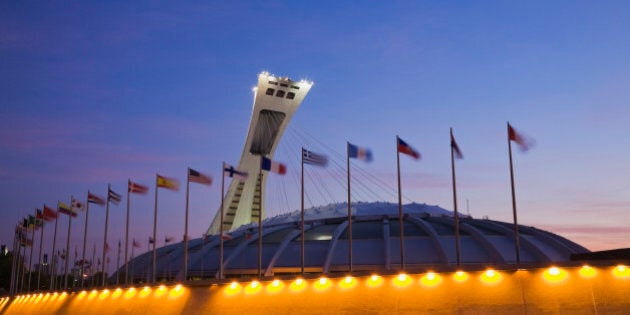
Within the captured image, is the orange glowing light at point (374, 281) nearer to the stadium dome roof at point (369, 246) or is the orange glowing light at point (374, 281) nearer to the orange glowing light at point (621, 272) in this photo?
the orange glowing light at point (621, 272)

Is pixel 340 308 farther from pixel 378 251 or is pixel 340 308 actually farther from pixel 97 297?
pixel 97 297

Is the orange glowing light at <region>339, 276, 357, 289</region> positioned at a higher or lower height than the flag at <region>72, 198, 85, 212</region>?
lower

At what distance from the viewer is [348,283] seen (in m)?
22.2

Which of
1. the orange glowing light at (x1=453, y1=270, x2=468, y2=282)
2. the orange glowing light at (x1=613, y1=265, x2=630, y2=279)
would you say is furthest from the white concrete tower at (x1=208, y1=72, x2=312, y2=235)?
the orange glowing light at (x1=613, y1=265, x2=630, y2=279)

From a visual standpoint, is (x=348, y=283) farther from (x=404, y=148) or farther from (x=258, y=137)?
(x=258, y=137)

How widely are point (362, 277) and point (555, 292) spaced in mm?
6377

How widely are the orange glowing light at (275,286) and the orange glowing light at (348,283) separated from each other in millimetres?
2540

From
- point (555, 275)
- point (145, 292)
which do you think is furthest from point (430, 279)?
point (145, 292)

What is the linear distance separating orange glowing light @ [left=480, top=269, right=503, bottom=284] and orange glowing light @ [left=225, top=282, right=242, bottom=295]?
31.6ft

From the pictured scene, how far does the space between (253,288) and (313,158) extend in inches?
257

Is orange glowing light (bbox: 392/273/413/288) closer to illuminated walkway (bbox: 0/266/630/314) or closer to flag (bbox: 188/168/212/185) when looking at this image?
illuminated walkway (bbox: 0/266/630/314)

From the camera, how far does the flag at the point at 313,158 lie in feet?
90.4

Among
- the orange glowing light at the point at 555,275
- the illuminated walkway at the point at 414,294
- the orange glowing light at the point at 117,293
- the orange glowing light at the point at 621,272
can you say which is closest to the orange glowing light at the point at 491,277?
the illuminated walkway at the point at 414,294

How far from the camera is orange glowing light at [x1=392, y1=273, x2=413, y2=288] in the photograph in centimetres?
2112
